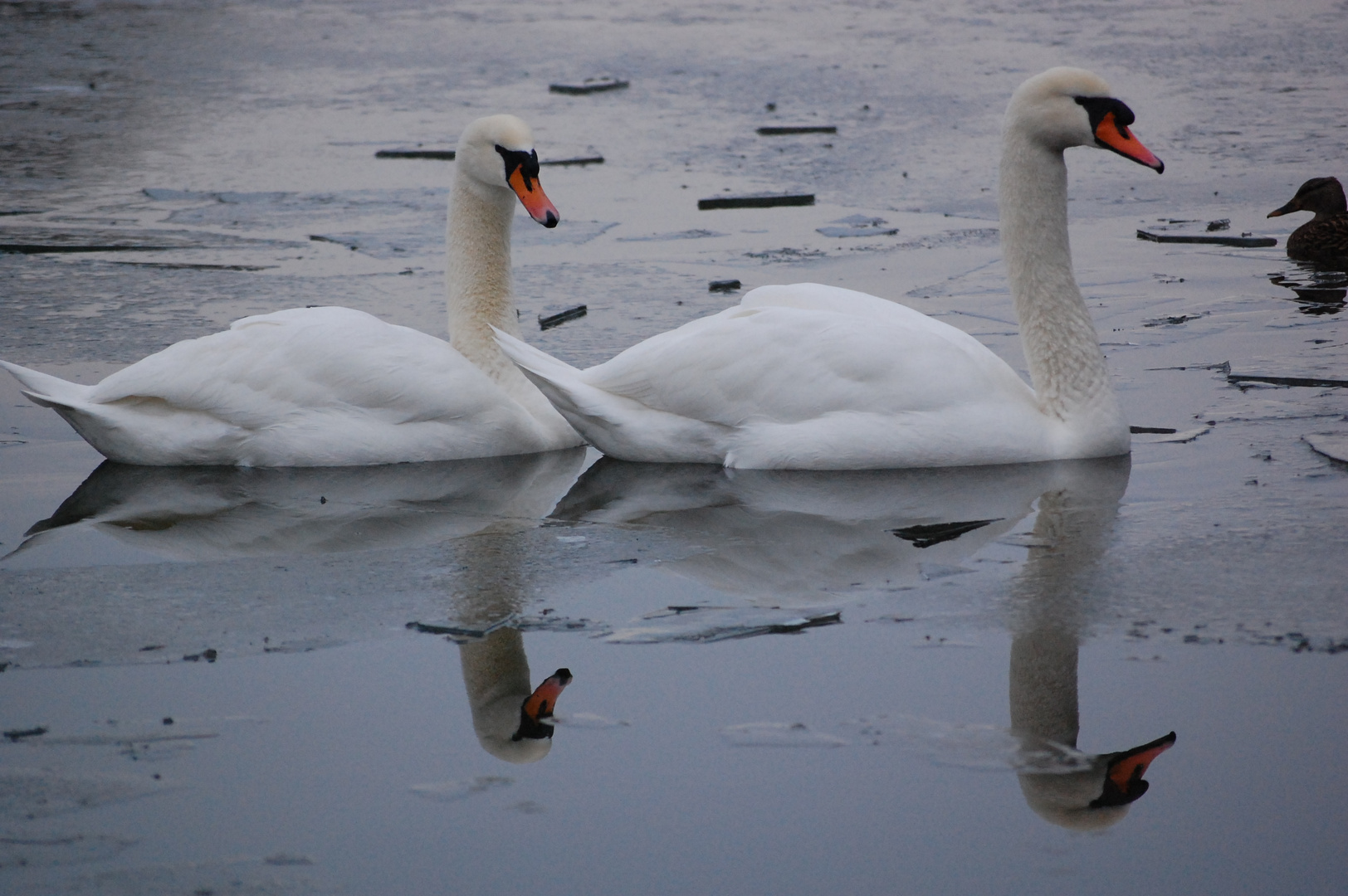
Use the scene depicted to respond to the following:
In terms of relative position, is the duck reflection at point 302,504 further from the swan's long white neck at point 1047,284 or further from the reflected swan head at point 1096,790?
the reflected swan head at point 1096,790

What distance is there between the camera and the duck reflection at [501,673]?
390cm

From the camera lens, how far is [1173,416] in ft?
22.1

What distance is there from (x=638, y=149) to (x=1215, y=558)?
898 cm

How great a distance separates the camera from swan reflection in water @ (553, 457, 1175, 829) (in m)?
3.70

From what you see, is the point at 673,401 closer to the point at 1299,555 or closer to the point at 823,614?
the point at 823,614

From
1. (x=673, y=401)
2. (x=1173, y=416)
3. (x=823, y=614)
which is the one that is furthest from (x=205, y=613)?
(x=1173, y=416)

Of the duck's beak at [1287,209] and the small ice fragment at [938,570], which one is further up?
the duck's beak at [1287,209]

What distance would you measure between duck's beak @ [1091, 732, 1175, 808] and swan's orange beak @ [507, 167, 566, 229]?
3.44 meters

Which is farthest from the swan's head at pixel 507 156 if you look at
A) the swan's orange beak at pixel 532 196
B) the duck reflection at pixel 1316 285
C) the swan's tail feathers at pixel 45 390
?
the duck reflection at pixel 1316 285

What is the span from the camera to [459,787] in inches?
Answer: 144

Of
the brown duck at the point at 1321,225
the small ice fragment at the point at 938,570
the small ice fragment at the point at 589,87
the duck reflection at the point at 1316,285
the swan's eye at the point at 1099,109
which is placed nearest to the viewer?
the small ice fragment at the point at 938,570

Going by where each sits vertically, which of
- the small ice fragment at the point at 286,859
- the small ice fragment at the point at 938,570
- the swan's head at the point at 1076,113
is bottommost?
the small ice fragment at the point at 938,570

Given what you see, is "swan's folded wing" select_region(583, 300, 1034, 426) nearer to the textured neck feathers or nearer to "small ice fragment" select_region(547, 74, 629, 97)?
the textured neck feathers

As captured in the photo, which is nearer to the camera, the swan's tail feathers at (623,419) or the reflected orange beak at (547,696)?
the reflected orange beak at (547,696)
